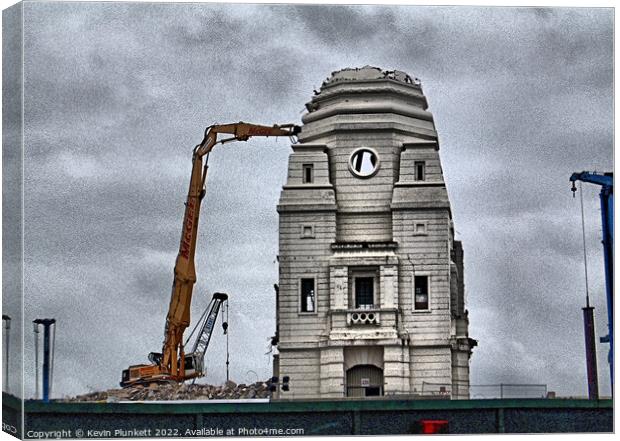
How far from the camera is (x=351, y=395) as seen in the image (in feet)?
91.0

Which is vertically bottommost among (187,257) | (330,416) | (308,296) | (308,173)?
(330,416)

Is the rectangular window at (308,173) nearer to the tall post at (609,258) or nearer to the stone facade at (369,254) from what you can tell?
the stone facade at (369,254)

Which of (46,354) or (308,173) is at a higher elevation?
(308,173)

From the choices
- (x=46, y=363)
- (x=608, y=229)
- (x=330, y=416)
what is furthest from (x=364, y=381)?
(x=46, y=363)

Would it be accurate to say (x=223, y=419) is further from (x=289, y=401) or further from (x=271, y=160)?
(x=271, y=160)

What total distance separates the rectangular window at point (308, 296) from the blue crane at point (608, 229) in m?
3.97

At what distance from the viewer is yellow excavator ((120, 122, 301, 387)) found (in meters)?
27.5

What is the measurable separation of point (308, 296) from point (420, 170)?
240 cm

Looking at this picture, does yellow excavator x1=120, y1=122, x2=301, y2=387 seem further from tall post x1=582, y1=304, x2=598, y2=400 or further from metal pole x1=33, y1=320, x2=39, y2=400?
tall post x1=582, y1=304, x2=598, y2=400

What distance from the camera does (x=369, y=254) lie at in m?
27.8

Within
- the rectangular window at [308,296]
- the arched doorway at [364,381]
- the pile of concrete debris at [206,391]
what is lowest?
the pile of concrete debris at [206,391]

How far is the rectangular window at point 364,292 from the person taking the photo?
27766 mm

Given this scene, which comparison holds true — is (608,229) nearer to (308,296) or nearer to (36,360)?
(308,296)

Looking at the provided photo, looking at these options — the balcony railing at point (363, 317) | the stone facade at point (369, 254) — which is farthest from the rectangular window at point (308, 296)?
the balcony railing at point (363, 317)
